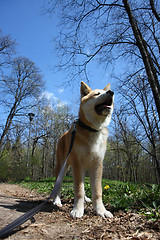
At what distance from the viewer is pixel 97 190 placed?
2748mm

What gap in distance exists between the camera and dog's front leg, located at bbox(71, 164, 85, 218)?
2.56 m

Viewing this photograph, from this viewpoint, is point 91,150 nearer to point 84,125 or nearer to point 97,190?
point 84,125

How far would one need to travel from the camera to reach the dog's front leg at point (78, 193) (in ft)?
8.40

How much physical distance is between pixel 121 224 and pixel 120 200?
88cm

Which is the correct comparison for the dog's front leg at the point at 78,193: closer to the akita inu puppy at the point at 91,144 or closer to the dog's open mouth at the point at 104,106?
the akita inu puppy at the point at 91,144

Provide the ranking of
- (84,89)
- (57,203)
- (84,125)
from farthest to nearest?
(57,203) < (84,89) < (84,125)

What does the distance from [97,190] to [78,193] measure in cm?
33

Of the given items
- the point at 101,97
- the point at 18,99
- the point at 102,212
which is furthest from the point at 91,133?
the point at 18,99

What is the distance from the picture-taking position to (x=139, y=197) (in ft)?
10.3

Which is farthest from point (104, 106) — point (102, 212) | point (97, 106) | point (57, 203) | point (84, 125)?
point (57, 203)

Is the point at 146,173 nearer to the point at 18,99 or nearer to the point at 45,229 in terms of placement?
the point at 18,99

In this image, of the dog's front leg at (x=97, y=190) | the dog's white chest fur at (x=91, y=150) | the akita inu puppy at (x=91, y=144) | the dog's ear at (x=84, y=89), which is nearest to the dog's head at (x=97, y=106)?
the akita inu puppy at (x=91, y=144)

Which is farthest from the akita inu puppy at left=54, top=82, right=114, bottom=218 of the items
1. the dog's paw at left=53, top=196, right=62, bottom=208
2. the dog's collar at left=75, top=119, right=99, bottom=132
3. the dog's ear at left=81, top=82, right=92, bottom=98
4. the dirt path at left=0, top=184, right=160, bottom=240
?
the dog's paw at left=53, top=196, right=62, bottom=208

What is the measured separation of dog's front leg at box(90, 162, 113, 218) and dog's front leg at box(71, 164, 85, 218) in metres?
0.20
